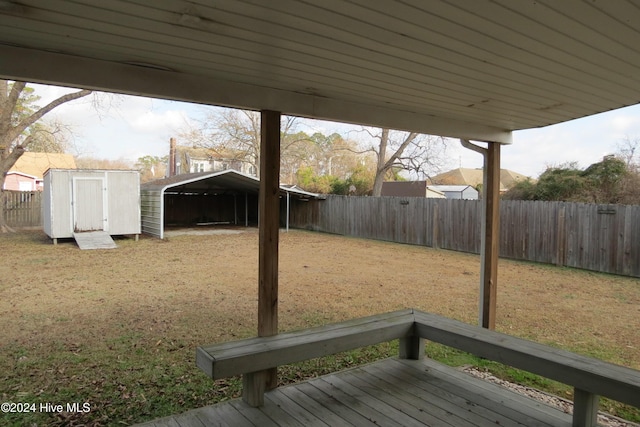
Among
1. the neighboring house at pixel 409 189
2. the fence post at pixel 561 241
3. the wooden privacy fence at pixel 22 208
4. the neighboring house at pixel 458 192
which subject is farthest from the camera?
the neighboring house at pixel 458 192

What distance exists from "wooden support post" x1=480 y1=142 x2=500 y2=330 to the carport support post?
2.34m

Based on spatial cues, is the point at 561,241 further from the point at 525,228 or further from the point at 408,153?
the point at 408,153

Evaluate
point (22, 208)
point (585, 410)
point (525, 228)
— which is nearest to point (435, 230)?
point (525, 228)

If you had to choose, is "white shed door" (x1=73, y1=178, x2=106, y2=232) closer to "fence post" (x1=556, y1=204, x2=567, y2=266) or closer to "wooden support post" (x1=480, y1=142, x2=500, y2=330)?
"wooden support post" (x1=480, y1=142, x2=500, y2=330)

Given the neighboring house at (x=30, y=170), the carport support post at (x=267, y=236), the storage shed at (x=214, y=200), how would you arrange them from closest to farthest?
the carport support post at (x=267, y=236) → the storage shed at (x=214, y=200) → the neighboring house at (x=30, y=170)

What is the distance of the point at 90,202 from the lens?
39.1 ft

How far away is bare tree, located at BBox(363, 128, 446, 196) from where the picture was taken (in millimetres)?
19812

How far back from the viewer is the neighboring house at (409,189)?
25859mm

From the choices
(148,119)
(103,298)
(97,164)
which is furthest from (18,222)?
(97,164)

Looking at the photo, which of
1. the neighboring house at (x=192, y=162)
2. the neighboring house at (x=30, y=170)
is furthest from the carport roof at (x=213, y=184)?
the neighboring house at (x=30, y=170)

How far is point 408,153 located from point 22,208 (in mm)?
17277

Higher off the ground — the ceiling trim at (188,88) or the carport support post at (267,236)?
the ceiling trim at (188,88)

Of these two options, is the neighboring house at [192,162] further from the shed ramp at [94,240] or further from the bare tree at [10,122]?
the shed ramp at [94,240]

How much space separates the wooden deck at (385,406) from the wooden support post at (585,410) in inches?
4.4
